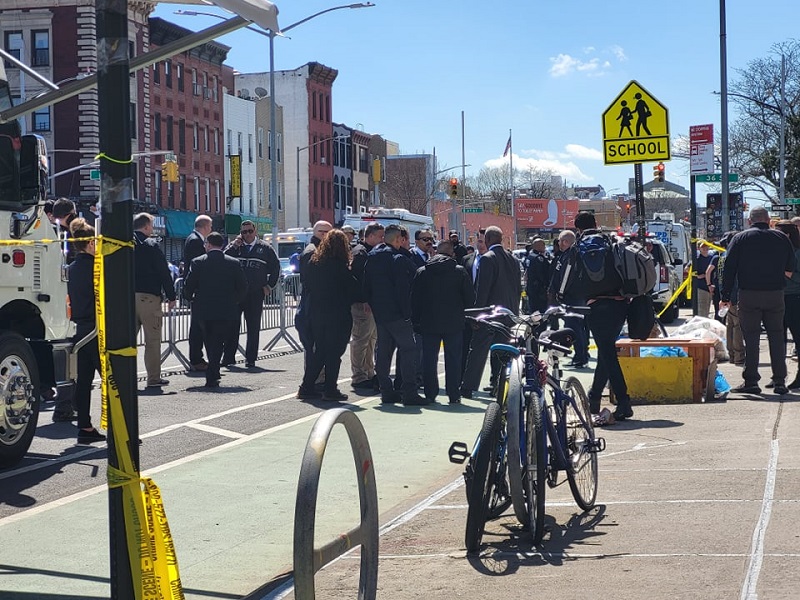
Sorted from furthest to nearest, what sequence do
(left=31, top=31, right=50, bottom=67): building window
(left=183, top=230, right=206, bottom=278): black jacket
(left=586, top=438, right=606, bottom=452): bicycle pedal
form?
(left=31, top=31, right=50, bottom=67): building window < (left=183, top=230, right=206, bottom=278): black jacket < (left=586, top=438, right=606, bottom=452): bicycle pedal

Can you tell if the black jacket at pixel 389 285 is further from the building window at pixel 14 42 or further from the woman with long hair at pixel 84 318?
the building window at pixel 14 42

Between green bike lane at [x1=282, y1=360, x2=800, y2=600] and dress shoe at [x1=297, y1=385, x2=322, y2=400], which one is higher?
dress shoe at [x1=297, y1=385, x2=322, y2=400]

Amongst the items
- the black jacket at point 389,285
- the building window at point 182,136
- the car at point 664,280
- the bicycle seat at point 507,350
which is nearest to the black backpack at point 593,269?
the black jacket at point 389,285

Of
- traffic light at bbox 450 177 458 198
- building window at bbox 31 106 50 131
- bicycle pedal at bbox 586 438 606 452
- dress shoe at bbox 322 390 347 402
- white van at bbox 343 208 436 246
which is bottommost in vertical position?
dress shoe at bbox 322 390 347 402

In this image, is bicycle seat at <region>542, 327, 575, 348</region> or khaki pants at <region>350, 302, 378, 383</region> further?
khaki pants at <region>350, 302, 378, 383</region>

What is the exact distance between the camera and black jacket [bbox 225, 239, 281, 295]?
18828mm

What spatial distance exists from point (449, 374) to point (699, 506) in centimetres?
667

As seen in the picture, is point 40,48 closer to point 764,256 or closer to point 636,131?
point 636,131

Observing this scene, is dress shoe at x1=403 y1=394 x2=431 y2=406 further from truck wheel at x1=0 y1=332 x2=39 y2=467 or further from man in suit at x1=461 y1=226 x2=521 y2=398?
truck wheel at x1=0 y1=332 x2=39 y2=467

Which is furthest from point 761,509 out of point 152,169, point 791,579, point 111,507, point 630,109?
point 152,169

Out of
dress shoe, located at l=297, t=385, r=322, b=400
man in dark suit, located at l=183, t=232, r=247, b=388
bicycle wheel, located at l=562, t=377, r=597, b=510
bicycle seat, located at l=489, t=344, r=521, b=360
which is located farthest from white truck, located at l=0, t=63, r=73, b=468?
man in dark suit, located at l=183, t=232, r=247, b=388

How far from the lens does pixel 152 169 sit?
64.6m

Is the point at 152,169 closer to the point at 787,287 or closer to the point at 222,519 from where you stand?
the point at 787,287

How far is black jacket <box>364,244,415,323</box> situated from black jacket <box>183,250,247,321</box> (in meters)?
2.61
